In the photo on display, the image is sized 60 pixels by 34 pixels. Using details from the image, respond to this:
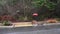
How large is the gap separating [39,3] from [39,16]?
1494 mm

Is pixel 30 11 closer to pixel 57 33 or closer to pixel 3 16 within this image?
pixel 3 16

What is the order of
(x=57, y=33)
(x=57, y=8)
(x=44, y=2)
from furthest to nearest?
(x=57, y=8)
(x=44, y=2)
(x=57, y=33)

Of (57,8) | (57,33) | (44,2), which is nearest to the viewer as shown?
(57,33)

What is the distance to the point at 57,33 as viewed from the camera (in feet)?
36.7

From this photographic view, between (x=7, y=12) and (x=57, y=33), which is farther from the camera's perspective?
(x=7, y=12)

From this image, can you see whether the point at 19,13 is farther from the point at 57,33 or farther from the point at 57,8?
the point at 57,33

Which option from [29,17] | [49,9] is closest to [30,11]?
[29,17]

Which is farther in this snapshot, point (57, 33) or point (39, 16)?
point (39, 16)

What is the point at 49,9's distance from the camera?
18.5 m

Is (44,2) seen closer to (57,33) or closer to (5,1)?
(5,1)

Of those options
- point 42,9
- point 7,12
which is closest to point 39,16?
point 42,9

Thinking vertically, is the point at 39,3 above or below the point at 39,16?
above

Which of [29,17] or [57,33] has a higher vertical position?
[57,33]

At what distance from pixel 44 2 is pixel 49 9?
0.99m
